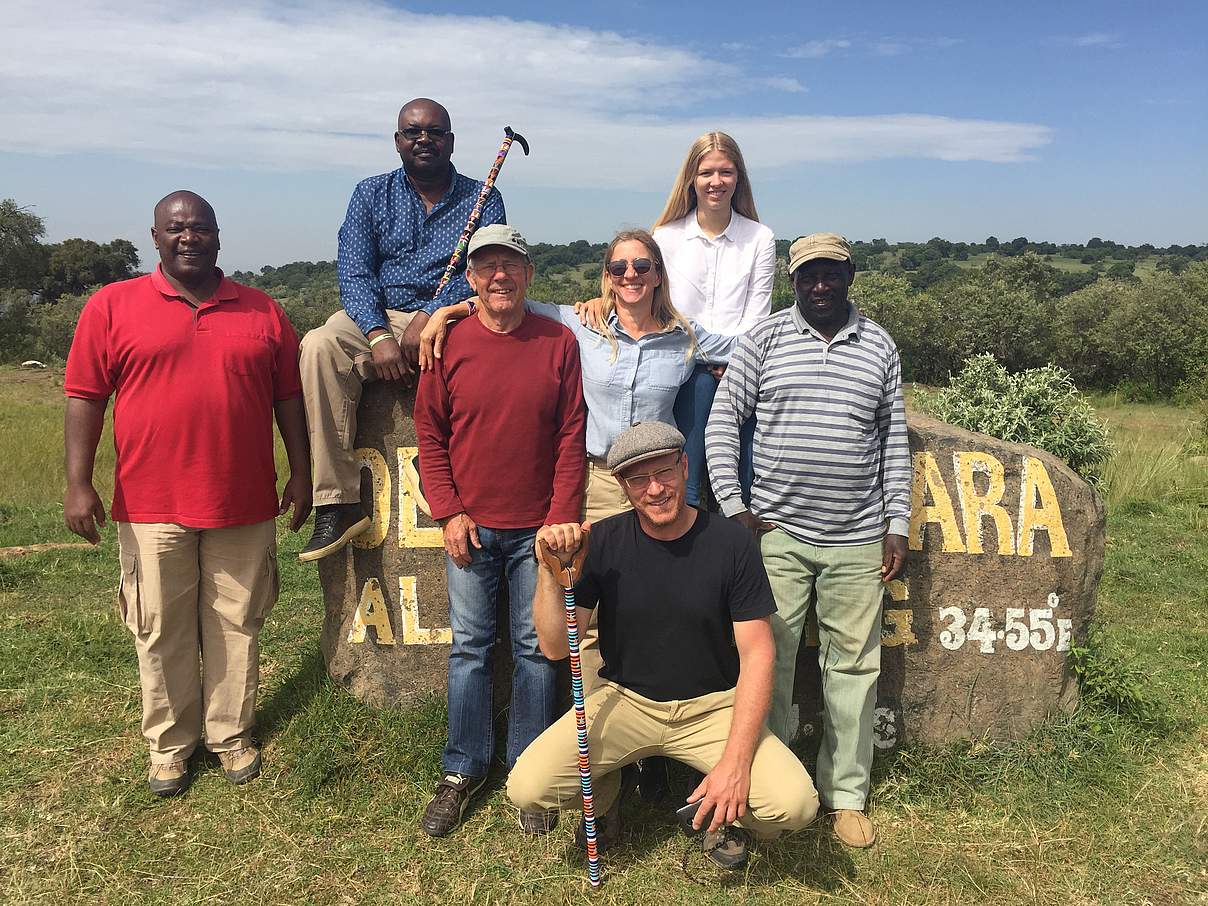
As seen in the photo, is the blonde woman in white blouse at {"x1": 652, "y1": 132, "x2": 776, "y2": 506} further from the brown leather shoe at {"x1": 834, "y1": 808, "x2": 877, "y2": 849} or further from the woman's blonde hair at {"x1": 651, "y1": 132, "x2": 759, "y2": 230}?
the brown leather shoe at {"x1": 834, "y1": 808, "x2": 877, "y2": 849}

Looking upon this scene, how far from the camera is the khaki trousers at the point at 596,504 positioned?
3.56 metres

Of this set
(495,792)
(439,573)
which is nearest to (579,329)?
(439,573)

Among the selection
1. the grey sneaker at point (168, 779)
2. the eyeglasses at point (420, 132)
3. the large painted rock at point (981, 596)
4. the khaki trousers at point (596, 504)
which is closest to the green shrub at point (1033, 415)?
the large painted rock at point (981, 596)

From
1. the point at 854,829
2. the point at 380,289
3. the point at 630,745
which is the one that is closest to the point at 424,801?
the point at 630,745

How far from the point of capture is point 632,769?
3.89 metres

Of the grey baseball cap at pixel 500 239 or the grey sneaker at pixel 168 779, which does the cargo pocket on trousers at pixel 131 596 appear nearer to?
the grey sneaker at pixel 168 779

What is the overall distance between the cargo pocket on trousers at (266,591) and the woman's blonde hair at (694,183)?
2.37 metres

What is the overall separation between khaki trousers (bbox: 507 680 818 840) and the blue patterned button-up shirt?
1935 millimetres

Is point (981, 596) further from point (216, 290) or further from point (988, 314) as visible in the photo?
point (988, 314)

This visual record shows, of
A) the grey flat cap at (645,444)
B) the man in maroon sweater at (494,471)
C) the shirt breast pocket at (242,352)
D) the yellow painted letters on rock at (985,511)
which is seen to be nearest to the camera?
the grey flat cap at (645,444)

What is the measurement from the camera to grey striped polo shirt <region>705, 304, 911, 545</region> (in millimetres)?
3432

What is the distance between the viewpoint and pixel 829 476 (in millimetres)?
3449

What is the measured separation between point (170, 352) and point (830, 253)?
265cm

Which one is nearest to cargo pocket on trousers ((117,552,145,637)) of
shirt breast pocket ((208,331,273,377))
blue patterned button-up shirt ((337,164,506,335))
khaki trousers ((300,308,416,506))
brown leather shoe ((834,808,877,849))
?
khaki trousers ((300,308,416,506))
